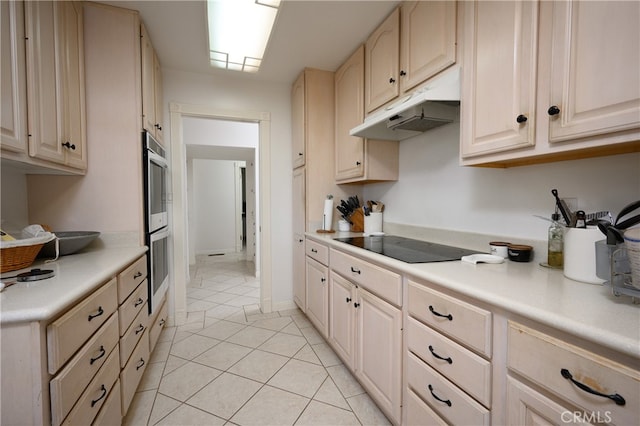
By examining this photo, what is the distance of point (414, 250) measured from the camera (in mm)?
1637

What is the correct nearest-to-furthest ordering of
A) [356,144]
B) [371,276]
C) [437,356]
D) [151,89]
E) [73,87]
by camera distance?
[437,356] < [371,276] < [73,87] < [151,89] < [356,144]

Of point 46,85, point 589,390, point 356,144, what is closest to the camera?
point 589,390

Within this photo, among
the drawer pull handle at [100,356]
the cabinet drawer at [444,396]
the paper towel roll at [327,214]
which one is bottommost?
the cabinet drawer at [444,396]

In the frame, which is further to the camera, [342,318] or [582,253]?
[342,318]

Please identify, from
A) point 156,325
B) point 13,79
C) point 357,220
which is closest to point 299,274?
point 357,220

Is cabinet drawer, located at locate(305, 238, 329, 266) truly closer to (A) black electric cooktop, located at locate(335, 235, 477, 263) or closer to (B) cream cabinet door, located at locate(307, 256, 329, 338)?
(B) cream cabinet door, located at locate(307, 256, 329, 338)

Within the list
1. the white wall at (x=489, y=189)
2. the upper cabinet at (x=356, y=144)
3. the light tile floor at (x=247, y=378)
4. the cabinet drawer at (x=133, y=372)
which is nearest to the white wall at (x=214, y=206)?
the light tile floor at (x=247, y=378)

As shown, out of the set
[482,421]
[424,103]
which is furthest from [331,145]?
[482,421]

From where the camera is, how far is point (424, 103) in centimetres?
145

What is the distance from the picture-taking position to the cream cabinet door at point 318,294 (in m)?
2.16

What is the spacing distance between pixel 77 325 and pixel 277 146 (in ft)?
7.78

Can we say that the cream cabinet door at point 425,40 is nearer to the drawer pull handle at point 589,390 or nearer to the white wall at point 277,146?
the drawer pull handle at point 589,390

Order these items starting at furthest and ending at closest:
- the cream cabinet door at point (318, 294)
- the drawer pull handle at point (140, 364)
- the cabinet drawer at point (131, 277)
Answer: the cream cabinet door at point (318, 294) < the drawer pull handle at point (140, 364) < the cabinet drawer at point (131, 277)

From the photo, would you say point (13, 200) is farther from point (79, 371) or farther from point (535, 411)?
point (535, 411)
